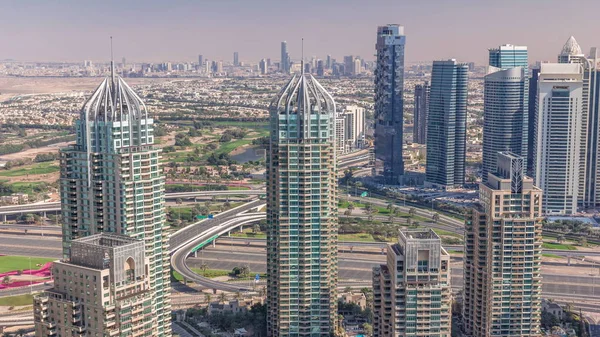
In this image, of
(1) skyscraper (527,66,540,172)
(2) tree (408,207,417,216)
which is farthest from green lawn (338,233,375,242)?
(1) skyscraper (527,66,540,172)

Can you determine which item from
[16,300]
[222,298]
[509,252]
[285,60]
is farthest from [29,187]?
[285,60]

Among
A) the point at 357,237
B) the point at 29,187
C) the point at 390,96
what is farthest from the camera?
the point at 390,96

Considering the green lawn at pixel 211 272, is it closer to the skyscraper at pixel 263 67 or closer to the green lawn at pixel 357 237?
the green lawn at pixel 357 237

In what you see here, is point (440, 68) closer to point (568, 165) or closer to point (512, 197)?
point (568, 165)

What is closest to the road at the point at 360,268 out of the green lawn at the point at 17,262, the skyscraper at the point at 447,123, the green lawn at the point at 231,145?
the green lawn at the point at 17,262

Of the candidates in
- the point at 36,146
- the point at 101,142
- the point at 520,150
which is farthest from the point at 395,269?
the point at 36,146

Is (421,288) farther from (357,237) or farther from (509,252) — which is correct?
(357,237)
